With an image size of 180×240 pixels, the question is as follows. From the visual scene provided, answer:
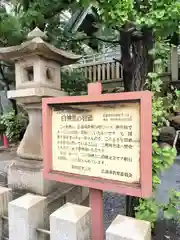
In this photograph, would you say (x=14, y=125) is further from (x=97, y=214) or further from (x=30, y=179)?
(x=97, y=214)

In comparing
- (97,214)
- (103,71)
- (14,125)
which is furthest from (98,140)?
(103,71)

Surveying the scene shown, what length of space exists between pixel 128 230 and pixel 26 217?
672mm

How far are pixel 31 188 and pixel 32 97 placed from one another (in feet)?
2.94

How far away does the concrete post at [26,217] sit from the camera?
1.44 meters

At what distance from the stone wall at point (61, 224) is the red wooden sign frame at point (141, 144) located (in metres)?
0.17

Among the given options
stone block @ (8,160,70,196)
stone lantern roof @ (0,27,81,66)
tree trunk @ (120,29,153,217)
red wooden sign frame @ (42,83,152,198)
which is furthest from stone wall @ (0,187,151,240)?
stone lantern roof @ (0,27,81,66)

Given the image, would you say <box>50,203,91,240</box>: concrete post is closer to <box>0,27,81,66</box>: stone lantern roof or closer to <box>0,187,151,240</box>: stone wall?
<box>0,187,151,240</box>: stone wall

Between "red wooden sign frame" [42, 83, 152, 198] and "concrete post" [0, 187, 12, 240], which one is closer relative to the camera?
"red wooden sign frame" [42, 83, 152, 198]

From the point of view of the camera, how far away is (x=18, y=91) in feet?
7.48

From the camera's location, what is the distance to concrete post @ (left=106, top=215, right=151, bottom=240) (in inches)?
44.3

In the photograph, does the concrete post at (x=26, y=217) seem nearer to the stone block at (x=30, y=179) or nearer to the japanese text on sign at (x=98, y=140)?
the japanese text on sign at (x=98, y=140)

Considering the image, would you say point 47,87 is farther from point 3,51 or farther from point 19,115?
point 19,115

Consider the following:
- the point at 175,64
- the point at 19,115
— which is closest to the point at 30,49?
the point at 19,115

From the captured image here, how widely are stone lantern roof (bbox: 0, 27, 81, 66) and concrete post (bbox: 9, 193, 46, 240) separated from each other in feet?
4.43
